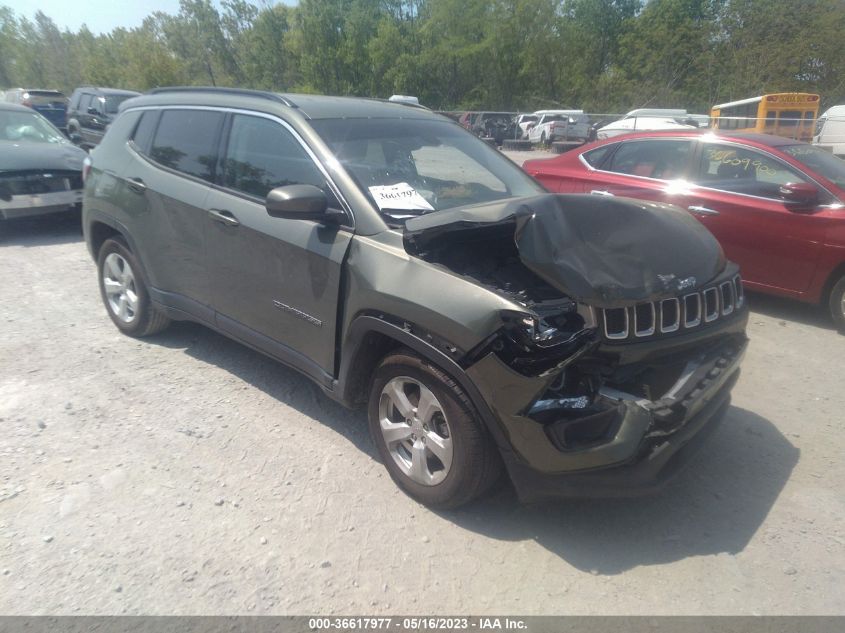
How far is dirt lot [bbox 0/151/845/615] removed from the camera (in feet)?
8.48

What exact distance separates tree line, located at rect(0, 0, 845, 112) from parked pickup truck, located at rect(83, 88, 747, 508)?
1636 inches

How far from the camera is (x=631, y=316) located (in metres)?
2.78

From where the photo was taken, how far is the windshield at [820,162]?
5629mm

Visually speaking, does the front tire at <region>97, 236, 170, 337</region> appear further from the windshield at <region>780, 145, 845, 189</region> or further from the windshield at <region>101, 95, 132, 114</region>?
the windshield at <region>101, 95, 132, 114</region>

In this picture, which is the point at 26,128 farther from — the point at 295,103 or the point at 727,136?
the point at 727,136

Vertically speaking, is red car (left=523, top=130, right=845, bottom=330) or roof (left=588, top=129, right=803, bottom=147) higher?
roof (left=588, top=129, right=803, bottom=147)

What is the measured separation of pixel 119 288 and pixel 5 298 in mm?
1887

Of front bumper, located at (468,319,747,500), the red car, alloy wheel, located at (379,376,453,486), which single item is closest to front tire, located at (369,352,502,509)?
alloy wheel, located at (379,376,453,486)

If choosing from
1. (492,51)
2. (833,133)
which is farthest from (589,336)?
(492,51)

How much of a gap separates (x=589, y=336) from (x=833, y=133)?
22076 millimetres

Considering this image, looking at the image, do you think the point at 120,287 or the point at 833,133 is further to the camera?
the point at 833,133

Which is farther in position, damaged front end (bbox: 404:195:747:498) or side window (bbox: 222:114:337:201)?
side window (bbox: 222:114:337:201)

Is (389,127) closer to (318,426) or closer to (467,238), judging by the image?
(467,238)

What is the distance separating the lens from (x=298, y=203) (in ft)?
10.3
